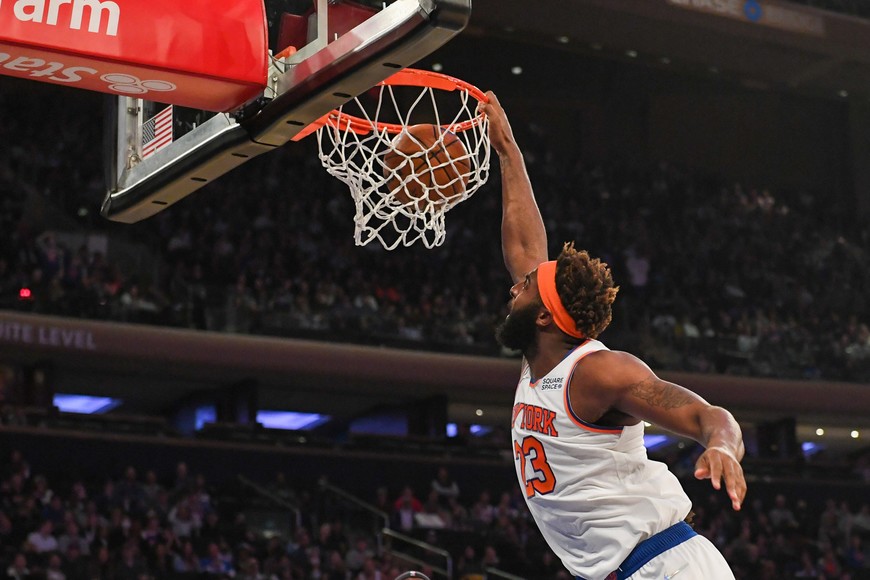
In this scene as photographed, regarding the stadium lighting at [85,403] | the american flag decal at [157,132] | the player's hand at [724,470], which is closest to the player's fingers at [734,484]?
the player's hand at [724,470]

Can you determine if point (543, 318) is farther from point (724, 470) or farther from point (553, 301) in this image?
point (724, 470)

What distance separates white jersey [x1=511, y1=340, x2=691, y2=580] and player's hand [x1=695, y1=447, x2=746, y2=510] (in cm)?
67

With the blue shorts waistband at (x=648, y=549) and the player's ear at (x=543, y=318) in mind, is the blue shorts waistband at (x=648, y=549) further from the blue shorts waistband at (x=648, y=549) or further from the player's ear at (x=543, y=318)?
the player's ear at (x=543, y=318)

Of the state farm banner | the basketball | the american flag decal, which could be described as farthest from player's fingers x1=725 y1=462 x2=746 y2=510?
the basketball

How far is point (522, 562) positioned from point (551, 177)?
10291 mm

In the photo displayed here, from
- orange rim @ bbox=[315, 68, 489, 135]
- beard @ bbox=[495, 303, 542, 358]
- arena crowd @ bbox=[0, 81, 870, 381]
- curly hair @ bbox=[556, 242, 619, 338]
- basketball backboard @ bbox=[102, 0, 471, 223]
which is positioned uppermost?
arena crowd @ bbox=[0, 81, 870, 381]

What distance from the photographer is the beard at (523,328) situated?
146 inches

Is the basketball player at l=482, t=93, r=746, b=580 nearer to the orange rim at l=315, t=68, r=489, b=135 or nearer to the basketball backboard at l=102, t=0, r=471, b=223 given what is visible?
the basketball backboard at l=102, t=0, r=471, b=223

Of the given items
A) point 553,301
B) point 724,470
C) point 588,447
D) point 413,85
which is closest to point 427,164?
point 413,85

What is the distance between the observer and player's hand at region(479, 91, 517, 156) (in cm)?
487

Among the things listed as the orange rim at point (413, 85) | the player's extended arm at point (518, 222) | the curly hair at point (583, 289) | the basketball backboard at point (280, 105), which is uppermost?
the orange rim at point (413, 85)

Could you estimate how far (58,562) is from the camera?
12289 mm

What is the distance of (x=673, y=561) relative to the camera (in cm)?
353

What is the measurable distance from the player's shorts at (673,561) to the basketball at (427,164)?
90.3 inches
